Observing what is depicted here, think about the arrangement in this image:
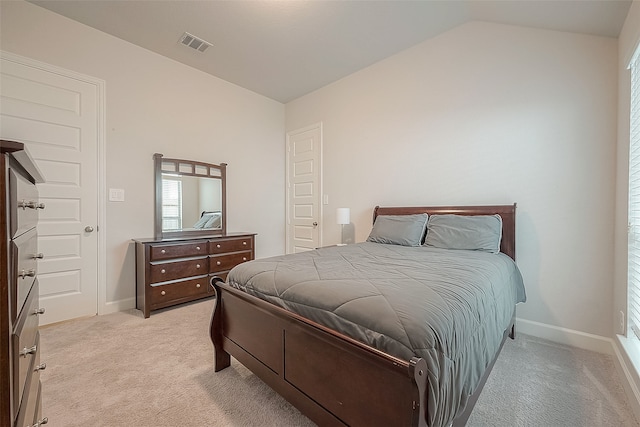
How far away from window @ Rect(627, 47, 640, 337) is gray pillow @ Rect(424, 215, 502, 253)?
30.7 inches

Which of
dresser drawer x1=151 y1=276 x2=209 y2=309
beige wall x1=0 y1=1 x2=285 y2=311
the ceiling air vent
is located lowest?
dresser drawer x1=151 y1=276 x2=209 y2=309

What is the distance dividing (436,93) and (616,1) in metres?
1.42

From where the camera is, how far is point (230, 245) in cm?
355

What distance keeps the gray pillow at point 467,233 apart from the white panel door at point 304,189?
201 cm

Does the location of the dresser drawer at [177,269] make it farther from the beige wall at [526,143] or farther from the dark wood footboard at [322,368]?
the beige wall at [526,143]

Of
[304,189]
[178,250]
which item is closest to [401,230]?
[304,189]

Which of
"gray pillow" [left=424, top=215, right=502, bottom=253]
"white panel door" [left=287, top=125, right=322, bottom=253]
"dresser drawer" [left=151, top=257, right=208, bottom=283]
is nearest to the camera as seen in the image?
"gray pillow" [left=424, top=215, right=502, bottom=253]

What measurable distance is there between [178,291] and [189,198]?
1.19 m

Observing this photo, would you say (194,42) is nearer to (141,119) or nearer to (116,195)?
(141,119)

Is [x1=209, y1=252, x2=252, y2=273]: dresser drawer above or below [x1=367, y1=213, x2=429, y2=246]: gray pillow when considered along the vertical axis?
below

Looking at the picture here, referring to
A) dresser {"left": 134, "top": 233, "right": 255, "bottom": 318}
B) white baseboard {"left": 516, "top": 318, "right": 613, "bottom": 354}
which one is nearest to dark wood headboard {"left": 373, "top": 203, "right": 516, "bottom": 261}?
white baseboard {"left": 516, "top": 318, "right": 613, "bottom": 354}

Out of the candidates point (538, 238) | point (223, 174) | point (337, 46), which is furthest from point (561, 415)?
point (223, 174)

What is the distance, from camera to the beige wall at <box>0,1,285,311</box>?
8.60 ft

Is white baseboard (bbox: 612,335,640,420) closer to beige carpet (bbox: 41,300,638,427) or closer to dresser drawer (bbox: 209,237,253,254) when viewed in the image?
beige carpet (bbox: 41,300,638,427)
